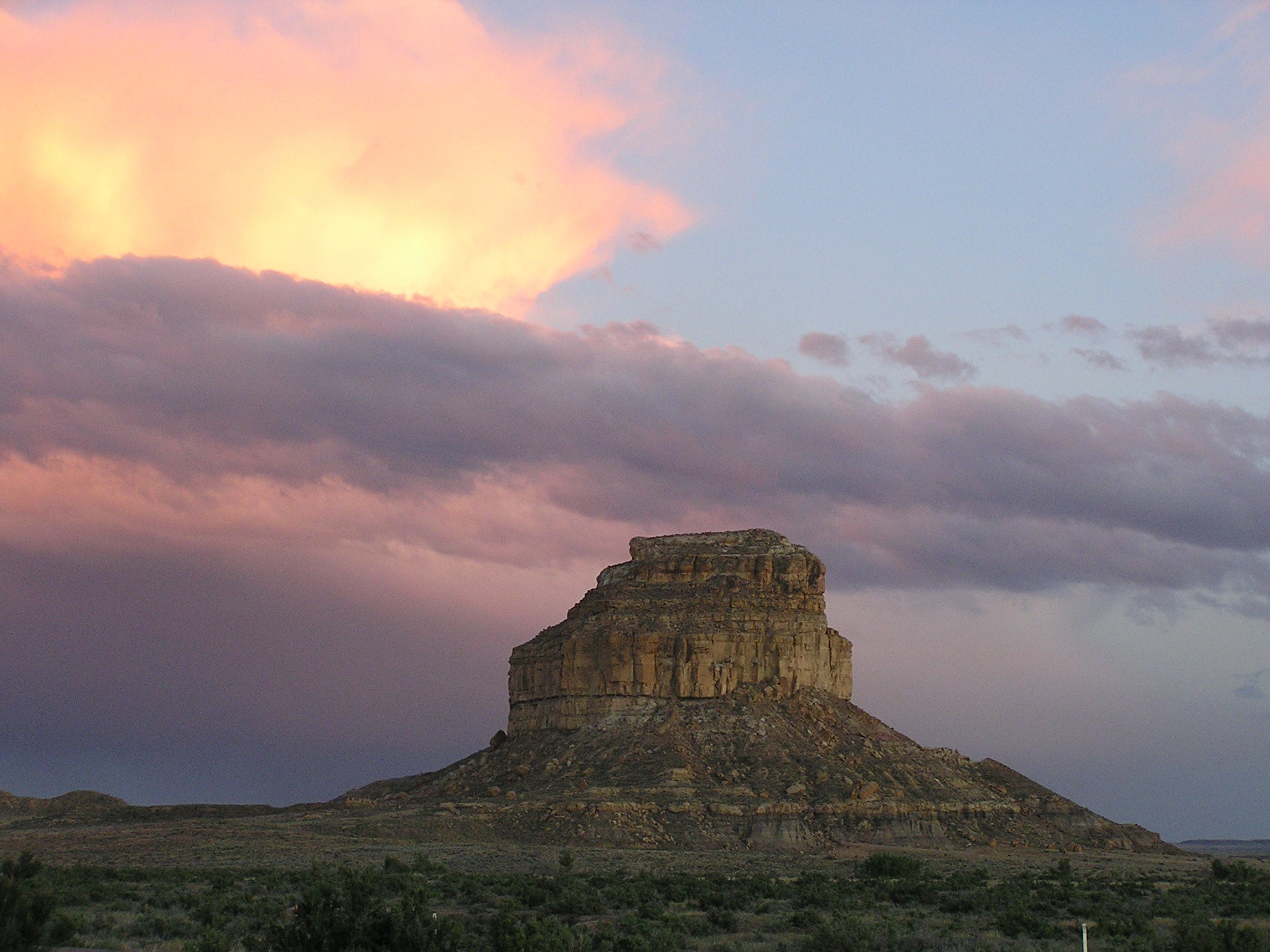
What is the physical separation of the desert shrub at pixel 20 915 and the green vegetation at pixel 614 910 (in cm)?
3

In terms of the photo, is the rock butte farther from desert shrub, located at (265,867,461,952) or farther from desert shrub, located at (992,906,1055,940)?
desert shrub, located at (265,867,461,952)

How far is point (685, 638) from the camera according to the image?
10281 cm

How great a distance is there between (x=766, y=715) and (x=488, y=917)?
61198 millimetres

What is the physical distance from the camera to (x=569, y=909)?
140 feet

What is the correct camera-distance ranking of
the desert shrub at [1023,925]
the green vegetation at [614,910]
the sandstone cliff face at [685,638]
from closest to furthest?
the green vegetation at [614,910] < the desert shrub at [1023,925] < the sandstone cliff face at [685,638]

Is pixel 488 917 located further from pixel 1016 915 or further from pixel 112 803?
pixel 112 803

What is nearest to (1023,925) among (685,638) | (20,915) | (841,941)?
(841,941)

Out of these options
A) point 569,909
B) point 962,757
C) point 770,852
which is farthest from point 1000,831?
point 569,909

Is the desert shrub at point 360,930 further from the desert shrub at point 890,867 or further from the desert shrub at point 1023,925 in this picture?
the desert shrub at point 890,867

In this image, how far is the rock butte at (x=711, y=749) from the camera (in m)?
84.6

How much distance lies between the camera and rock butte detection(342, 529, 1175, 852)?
84.6 meters

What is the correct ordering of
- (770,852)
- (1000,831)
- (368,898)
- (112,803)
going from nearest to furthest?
(368,898) < (770,852) < (1000,831) < (112,803)

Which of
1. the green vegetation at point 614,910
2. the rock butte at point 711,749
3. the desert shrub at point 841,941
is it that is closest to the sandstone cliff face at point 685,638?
the rock butte at point 711,749

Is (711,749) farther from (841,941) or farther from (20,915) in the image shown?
(20,915)
